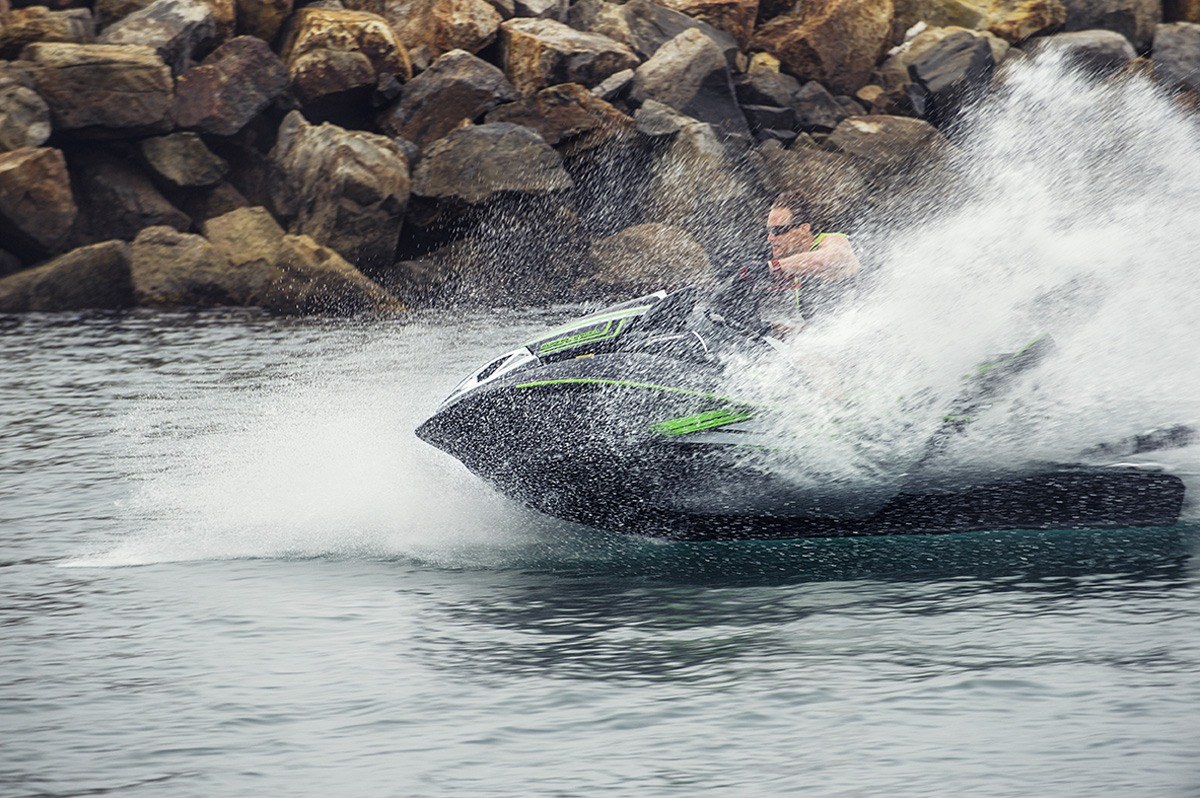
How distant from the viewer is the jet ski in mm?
8297

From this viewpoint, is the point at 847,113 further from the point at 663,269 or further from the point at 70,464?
the point at 70,464

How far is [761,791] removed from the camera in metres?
5.48

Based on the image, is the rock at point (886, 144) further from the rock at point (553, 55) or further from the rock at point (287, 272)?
the rock at point (287, 272)

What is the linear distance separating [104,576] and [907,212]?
19633mm

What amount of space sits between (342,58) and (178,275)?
5.72m

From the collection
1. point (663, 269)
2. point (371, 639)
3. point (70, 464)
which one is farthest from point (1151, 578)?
point (663, 269)

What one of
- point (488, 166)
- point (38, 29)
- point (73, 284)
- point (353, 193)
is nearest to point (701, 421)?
point (353, 193)

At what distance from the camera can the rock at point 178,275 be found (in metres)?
22.8

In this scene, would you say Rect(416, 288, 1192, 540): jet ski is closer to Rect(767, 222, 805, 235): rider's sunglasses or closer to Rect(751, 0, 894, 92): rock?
Rect(767, 222, 805, 235): rider's sunglasses

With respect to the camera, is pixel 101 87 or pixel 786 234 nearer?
pixel 786 234

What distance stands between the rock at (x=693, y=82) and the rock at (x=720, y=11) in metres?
2.24

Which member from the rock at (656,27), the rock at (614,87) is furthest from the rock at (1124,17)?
the rock at (614,87)

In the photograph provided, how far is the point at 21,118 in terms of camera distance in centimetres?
2420

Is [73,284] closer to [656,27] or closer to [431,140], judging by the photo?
[431,140]
